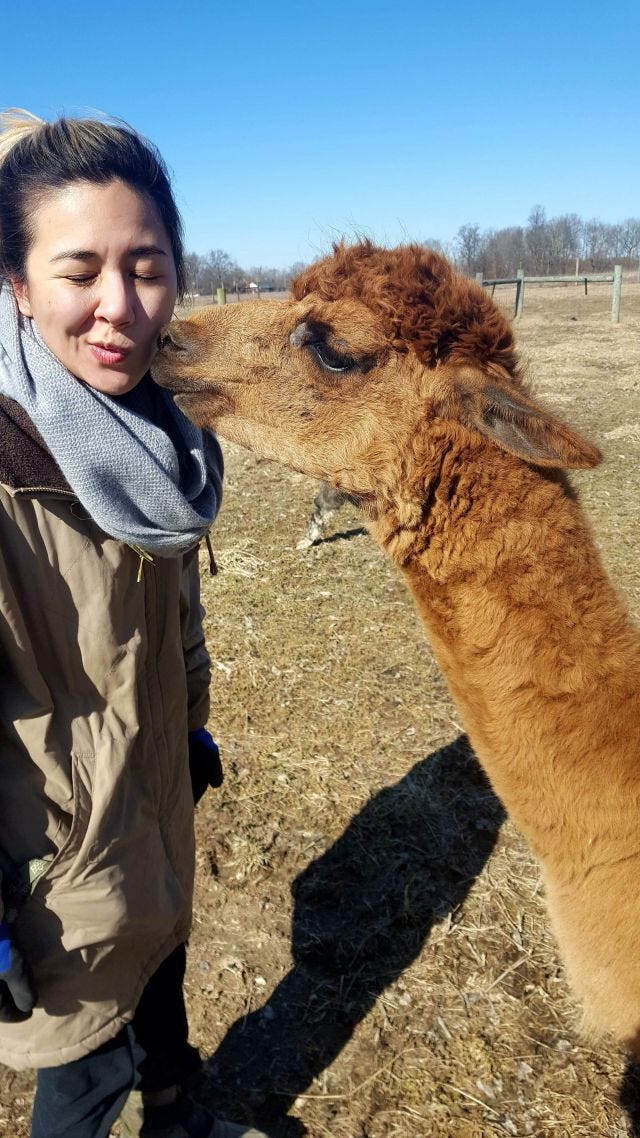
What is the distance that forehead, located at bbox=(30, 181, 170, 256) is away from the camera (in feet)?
4.68

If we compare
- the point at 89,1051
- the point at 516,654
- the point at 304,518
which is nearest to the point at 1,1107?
the point at 89,1051

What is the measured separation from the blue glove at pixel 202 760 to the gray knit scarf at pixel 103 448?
879mm

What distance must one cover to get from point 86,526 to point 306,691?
3.01m

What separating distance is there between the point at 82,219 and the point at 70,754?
3.46 feet

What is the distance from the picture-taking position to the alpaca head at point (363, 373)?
79.0 inches

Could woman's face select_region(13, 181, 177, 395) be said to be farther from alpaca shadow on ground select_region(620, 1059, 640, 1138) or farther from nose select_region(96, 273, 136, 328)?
alpaca shadow on ground select_region(620, 1059, 640, 1138)

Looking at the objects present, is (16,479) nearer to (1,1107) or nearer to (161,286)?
(161,286)

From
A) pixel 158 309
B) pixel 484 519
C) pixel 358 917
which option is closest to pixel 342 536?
pixel 358 917

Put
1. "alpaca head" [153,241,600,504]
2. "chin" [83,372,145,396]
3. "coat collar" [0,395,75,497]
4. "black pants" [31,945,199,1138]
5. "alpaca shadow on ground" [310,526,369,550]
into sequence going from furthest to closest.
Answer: "alpaca shadow on ground" [310,526,369,550] → "alpaca head" [153,241,600,504] → "black pants" [31,945,199,1138] → "chin" [83,372,145,396] → "coat collar" [0,395,75,497]

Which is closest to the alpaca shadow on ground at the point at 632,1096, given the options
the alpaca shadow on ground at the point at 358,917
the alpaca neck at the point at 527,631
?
the alpaca shadow on ground at the point at 358,917

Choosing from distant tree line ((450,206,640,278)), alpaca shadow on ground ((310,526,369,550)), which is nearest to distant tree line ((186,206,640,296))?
distant tree line ((450,206,640,278))

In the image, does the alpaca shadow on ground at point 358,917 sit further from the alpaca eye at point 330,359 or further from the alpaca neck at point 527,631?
the alpaca eye at point 330,359

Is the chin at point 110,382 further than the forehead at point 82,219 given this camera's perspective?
Yes

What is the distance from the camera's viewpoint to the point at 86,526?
1555mm
